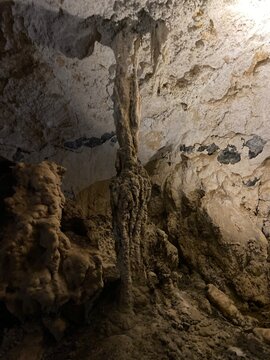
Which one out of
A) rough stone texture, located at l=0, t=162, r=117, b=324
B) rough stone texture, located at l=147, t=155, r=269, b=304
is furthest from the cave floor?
rough stone texture, located at l=147, t=155, r=269, b=304

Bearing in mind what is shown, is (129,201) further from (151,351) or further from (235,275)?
(235,275)

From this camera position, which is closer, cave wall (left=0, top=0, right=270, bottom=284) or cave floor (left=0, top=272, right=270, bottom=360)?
cave floor (left=0, top=272, right=270, bottom=360)

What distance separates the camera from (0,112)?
7.62 ft

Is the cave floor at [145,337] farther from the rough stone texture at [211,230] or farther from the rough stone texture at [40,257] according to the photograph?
the rough stone texture at [211,230]

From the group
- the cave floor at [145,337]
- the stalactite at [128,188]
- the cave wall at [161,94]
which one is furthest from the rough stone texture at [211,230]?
the stalactite at [128,188]

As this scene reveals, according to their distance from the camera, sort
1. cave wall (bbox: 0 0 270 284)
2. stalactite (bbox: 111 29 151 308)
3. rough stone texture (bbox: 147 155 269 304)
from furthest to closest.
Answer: rough stone texture (bbox: 147 155 269 304)
cave wall (bbox: 0 0 270 284)
stalactite (bbox: 111 29 151 308)

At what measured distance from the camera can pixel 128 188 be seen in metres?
1.90

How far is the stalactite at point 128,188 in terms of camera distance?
1.90 m

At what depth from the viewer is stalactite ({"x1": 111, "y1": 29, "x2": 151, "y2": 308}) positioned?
1904 mm

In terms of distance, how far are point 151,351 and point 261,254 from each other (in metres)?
1.48

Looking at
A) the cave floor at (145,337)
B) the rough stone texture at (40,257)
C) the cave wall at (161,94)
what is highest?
the cave wall at (161,94)

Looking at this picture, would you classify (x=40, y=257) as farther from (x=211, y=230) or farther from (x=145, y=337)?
(x=211, y=230)

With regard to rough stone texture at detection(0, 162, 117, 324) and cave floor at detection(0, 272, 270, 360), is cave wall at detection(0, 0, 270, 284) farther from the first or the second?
cave floor at detection(0, 272, 270, 360)

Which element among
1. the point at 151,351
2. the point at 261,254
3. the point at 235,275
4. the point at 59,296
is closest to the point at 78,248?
the point at 59,296
